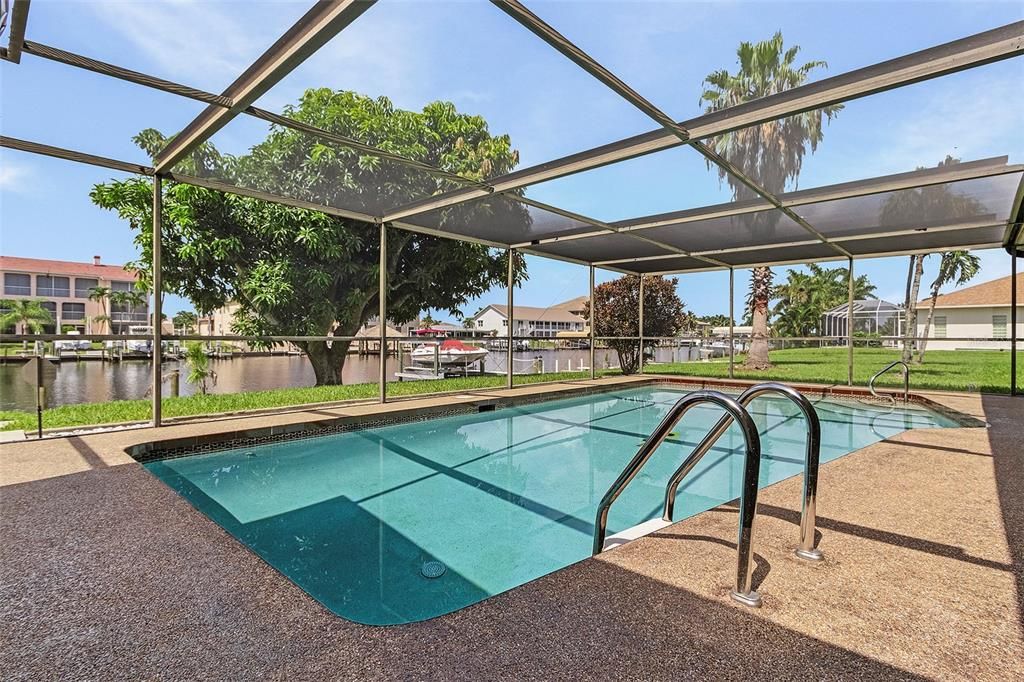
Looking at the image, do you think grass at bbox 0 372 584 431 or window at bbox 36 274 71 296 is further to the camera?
window at bbox 36 274 71 296

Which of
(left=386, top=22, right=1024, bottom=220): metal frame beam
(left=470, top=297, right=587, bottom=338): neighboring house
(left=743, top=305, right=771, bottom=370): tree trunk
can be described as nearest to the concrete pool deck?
(left=386, top=22, right=1024, bottom=220): metal frame beam

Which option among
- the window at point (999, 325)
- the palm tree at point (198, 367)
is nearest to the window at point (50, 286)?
the palm tree at point (198, 367)

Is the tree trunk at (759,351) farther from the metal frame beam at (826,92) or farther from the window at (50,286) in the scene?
the window at (50,286)

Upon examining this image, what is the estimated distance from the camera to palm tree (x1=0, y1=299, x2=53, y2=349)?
30891mm

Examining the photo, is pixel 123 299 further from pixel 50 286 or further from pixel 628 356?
pixel 628 356

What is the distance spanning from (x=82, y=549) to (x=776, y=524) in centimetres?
282

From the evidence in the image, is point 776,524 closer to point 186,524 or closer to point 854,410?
point 186,524

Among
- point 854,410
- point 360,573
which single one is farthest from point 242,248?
point 854,410

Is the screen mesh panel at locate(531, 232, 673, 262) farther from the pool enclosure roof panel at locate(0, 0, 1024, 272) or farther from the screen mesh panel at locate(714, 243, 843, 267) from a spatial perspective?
the screen mesh panel at locate(714, 243, 843, 267)

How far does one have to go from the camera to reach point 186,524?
2170 millimetres

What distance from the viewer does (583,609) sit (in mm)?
1442

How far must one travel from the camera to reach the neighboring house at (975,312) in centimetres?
1839

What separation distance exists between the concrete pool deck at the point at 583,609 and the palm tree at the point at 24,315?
3988 centimetres

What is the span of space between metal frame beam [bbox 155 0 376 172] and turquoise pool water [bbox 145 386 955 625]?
2413mm
